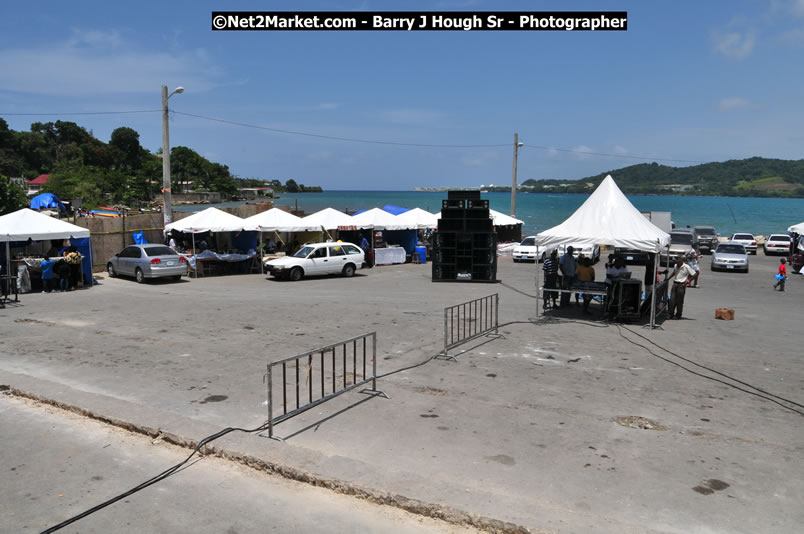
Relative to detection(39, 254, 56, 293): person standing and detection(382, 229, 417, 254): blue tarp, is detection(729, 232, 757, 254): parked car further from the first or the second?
detection(39, 254, 56, 293): person standing

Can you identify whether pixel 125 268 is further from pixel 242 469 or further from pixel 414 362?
pixel 242 469

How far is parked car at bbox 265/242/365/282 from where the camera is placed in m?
23.4

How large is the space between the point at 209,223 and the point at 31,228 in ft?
23.7

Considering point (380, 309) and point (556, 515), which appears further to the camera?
point (380, 309)

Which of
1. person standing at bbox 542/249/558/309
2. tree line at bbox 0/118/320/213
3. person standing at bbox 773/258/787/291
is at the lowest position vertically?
person standing at bbox 773/258/787/291

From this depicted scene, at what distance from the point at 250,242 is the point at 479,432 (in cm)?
2385

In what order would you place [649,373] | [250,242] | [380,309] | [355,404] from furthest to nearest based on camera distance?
[250,242] < [380,309] < [649,373] < [355,404]

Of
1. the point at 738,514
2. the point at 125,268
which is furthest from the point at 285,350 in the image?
the point at 125,268

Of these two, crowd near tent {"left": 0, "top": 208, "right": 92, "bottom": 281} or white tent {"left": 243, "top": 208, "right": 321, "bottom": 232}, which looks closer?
crowd near tent {"left": 0, "top": 208, "right": 92, "bottom": 281}

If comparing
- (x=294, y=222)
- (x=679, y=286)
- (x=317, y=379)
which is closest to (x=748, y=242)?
(x=679, y=286)

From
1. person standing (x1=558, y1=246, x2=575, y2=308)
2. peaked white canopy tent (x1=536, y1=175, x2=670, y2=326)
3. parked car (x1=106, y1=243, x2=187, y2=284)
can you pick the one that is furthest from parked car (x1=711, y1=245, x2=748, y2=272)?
parked car (x1=106, y1=243, x2=187, y2=284)

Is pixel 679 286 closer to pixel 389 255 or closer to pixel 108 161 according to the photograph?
pixel 389 255

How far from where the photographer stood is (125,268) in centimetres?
2264

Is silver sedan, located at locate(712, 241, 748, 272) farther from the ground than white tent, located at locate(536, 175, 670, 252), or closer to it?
closer to it
